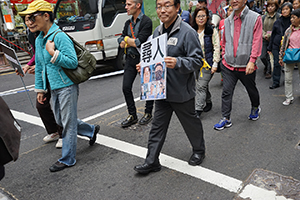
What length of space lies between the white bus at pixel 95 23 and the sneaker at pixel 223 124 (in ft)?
18.2

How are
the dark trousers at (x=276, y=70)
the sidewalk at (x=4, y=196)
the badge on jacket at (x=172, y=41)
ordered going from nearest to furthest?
the badge on jacket at (x=172, y=41), the sidewalk at (x=4, y=196), the dark trousers at (x=276, y=70)

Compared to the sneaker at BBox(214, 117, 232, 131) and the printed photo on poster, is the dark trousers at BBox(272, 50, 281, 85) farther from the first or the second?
the printed photo on poster

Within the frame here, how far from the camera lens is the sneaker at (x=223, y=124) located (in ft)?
14.7

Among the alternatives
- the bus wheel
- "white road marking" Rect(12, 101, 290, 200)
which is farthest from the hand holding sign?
the bus wheel

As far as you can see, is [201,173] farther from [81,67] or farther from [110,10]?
[110,10]

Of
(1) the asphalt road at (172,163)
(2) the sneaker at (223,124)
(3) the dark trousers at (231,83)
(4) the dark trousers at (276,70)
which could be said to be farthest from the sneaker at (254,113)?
(4) the dark trousers at (276,70)

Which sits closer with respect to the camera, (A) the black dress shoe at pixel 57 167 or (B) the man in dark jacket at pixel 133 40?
(A) the black dress shoe at pixel 57 167

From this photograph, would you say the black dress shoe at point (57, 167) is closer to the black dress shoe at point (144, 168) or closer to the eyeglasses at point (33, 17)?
the black dress shoe at point (144, 168)

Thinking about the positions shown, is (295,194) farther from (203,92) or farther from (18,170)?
(18,170)

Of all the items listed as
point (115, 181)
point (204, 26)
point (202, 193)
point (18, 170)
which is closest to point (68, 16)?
point (204, 26)

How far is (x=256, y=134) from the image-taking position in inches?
167

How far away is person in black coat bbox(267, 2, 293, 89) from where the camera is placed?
611 cm

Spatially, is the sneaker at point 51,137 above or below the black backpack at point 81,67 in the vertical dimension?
below

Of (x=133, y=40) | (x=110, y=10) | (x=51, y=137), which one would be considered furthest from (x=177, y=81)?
(x=110, y=10)
